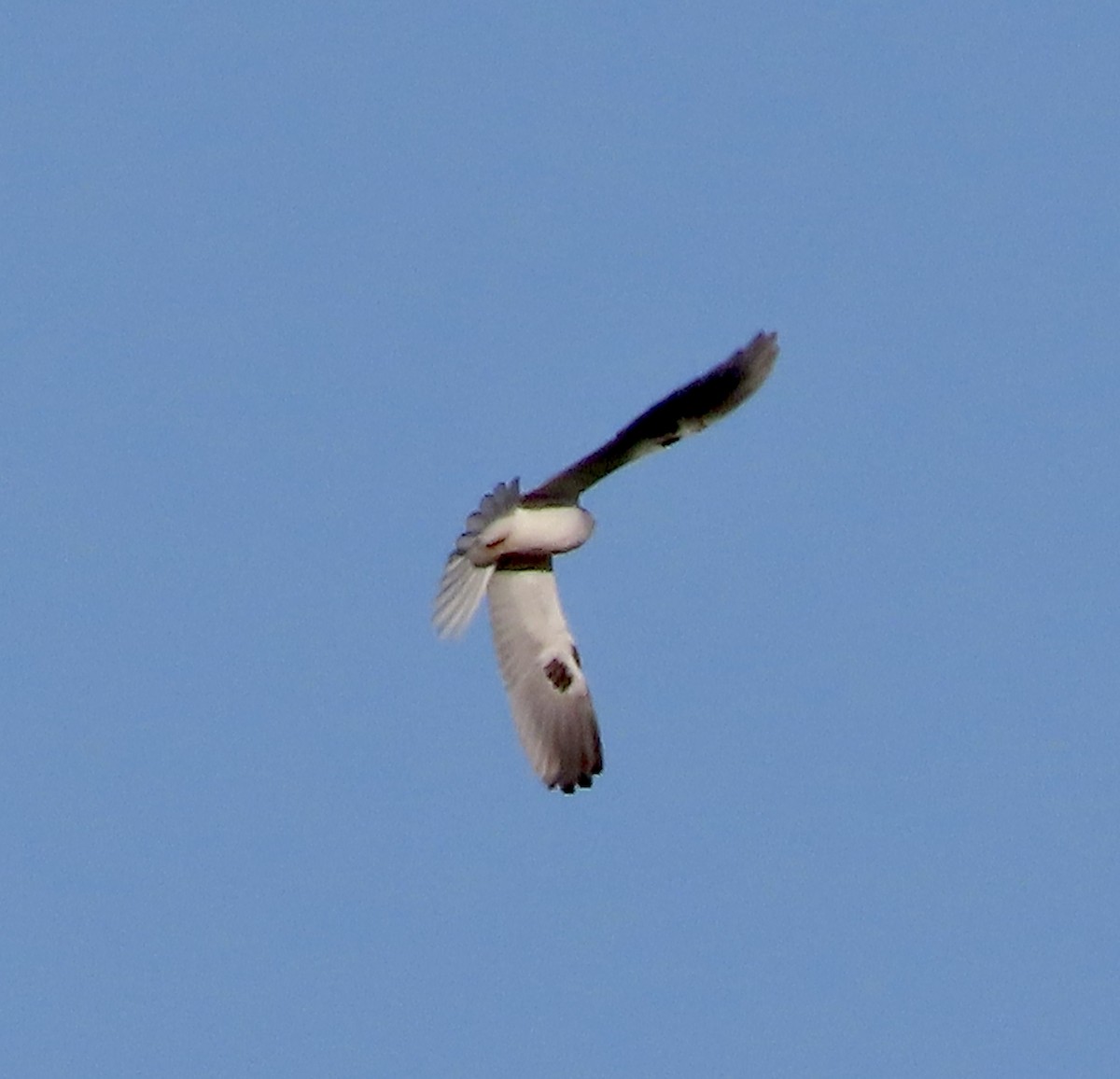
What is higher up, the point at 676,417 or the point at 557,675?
the point at 676,417

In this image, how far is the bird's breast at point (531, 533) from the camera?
49.5 ft

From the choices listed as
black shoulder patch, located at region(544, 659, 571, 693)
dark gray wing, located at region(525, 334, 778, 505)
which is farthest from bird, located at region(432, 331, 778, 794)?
black shoulder patch, located at region(544, 659, 571, 693)

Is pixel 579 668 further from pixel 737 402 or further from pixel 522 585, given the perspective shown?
pixel 737 402

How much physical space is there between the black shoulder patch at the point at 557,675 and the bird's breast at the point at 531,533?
1.16 meters

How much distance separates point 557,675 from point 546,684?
2.8 inches

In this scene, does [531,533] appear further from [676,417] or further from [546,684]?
[546,684]

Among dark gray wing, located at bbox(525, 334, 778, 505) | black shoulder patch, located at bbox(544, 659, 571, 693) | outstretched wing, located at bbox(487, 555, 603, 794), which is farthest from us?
black shoulder patch, located at bbox(544, 659, 571, 693)

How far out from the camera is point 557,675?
53.5 feet

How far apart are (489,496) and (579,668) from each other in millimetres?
1645

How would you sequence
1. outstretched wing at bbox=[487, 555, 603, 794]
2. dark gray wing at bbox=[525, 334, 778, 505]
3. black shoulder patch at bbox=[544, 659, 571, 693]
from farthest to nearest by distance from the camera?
1. black shoulder patch at bbox=[544, 659, 571, 693]
2. outstretched wing at bbox=[487, 555, 603, 794]
3. dark gray wing at bbox=[525, 334, 778, 505]

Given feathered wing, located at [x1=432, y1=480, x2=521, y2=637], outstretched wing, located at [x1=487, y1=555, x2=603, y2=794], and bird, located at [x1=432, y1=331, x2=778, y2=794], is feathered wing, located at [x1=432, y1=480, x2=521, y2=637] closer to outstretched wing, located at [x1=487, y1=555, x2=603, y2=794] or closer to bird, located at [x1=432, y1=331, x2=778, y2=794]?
bird, located at [x1=432, y1=331, x2=778, y2=794]

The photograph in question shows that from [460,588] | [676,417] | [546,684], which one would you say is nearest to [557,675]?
[546,684]

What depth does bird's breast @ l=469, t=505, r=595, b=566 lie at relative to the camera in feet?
49.5

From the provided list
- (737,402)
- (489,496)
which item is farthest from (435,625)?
(737,402)
